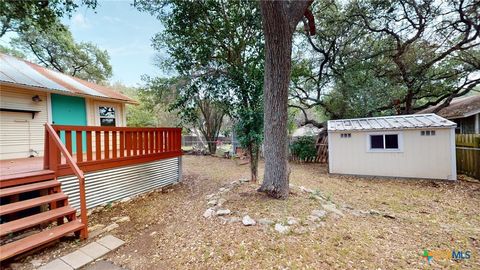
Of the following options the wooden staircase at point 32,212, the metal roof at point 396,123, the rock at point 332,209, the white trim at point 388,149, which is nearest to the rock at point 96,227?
the wooden staircase at point 32,212

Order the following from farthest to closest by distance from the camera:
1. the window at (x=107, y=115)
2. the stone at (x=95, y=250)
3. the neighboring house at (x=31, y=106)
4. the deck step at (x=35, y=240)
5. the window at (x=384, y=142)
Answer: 1. the window at (x=107, y=115)
2. the window at (x=384, y=142)
3. the neighboring house at (x=31, y=106)
4. the stone at (x=95, y=250)
5. the deck step at (x=35, y=240)

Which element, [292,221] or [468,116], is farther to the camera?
[468,116]

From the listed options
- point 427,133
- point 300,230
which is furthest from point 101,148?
point 427,133

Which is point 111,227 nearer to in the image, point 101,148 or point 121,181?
point 121,181

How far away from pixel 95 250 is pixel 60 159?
6.07ft

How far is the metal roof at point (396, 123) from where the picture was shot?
679 centimetres

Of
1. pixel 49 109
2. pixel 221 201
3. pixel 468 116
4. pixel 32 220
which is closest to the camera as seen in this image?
pixel 32 220

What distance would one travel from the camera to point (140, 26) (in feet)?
26.3

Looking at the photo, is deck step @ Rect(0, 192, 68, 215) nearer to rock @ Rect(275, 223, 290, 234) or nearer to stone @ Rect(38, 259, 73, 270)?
stone @ Rect(38, 259, 73, 270)

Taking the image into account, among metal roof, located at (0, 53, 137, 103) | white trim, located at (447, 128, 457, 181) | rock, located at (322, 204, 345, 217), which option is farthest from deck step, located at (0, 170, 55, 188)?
white trim, located at (447, 128, 457, 181)

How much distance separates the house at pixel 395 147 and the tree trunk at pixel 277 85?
5.41 metres

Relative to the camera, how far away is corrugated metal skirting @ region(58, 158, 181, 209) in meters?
3.80

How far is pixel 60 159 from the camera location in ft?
11.8

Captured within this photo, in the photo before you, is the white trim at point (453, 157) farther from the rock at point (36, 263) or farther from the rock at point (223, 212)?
the rock at point (36, 263)
